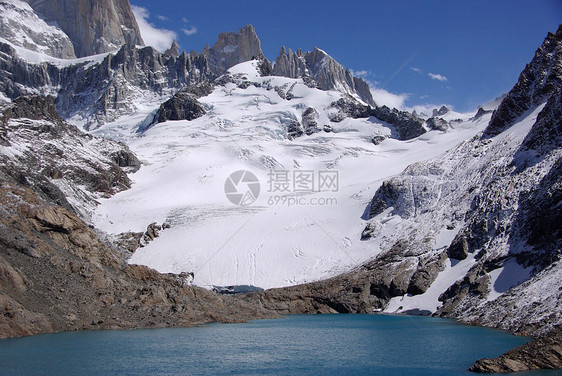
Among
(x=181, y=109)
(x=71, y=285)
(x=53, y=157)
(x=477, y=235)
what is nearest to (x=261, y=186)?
(x=53, y=157)

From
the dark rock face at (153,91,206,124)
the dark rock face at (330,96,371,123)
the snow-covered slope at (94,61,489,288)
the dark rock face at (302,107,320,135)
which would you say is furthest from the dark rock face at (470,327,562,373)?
the dark rock face at (153,91,206,124)

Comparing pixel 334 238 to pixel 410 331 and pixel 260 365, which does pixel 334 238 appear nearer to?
pixel 410 331

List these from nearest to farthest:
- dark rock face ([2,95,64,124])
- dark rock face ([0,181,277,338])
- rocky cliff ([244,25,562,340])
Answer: dark rock face ([0,181,277,338]) → rocky cliff ([244,25,562,340]) → dark rock face ([2,95,64,124])

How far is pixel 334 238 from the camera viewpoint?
81625 mm

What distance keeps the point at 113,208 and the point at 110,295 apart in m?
56.6

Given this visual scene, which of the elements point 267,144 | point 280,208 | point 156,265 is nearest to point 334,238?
point 280,208

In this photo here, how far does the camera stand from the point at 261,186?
11494cm

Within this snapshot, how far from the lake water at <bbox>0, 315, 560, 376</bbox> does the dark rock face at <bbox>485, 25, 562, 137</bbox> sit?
4747 cm

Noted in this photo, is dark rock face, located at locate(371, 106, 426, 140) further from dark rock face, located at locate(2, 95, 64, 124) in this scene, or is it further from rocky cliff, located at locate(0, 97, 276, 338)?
rocky cliff, located at locate(0, 97, 276, 338)

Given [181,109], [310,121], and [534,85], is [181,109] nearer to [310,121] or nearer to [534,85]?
[310,121]

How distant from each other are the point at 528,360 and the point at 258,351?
57.0 ft

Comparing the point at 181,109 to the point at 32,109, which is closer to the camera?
the point at 32,109

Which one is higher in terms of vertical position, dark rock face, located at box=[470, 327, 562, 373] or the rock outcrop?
the rock outcrop

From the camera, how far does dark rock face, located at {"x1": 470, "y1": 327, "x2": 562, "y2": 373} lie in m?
25.8
